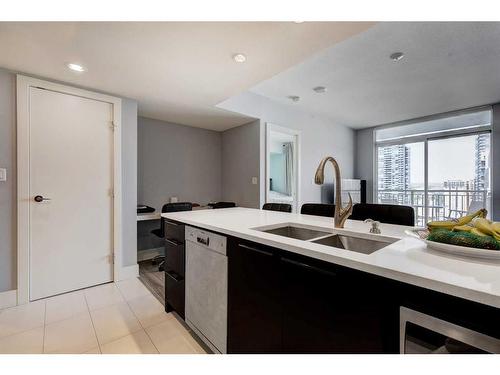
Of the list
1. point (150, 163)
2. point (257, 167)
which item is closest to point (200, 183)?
point (150, 163)

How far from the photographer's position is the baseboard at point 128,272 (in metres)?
2.65

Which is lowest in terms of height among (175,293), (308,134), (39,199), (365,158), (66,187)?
(175,293)

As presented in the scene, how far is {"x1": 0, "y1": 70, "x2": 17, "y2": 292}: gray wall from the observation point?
6.70 feet

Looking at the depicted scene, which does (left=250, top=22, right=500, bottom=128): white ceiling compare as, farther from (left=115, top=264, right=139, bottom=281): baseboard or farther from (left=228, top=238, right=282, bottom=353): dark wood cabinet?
(left=115, top=264, right=139, bottom=281): baseboard

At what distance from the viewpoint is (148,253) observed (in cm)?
356

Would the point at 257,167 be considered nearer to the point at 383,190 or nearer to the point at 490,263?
the point at 490,263

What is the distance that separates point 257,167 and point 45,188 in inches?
99.7

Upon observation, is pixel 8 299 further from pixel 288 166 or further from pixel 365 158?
pixel 365 158

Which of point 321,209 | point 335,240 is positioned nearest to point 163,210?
point 321,209

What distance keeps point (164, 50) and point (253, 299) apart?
185cm

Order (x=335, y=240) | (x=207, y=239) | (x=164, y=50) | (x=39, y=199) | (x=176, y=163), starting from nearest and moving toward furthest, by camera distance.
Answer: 1. (x=335, y=240)
2. (x=207, y=239)
3. (x=164, y=50)
4. (x=39, y=199)
5. (x=176, y=163)

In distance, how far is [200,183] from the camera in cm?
418

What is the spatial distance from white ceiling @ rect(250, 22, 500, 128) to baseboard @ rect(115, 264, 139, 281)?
9.59 ft

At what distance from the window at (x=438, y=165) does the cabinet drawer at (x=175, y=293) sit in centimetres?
504
